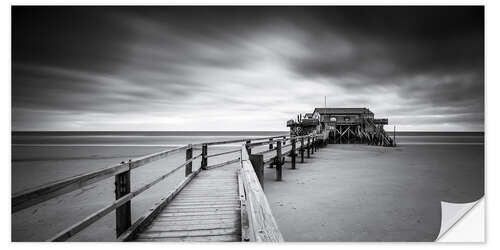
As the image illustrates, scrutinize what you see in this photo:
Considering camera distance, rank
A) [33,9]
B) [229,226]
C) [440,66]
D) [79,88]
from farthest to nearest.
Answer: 1. [79,88]
2. [440,66]
3. [33,9]
4. [229,226]

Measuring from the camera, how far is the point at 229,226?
301 centimetres

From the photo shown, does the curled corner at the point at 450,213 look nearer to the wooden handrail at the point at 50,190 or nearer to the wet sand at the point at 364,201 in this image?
the wet sand at the point at 364,201

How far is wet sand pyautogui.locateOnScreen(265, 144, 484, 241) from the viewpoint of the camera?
4484 millimetres

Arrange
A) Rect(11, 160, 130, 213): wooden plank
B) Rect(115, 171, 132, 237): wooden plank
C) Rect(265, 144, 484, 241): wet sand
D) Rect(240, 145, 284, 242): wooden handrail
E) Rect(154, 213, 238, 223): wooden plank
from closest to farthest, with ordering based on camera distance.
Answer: Rect(240, 145, 284, 242): wooden handrail
Rect(11, 160, 130, 213): wooden plank
Rect(115, 171, 132, 237): wooden plank
Rect(154, 213, 238, 223): wooden plank
Rect(265, 144, 484, 241): wet sand

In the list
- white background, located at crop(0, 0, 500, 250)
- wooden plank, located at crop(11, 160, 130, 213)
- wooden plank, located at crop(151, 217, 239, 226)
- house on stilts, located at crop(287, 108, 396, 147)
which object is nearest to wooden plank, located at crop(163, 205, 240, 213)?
wooden plank, located at crop(151, 217, 239, 226)

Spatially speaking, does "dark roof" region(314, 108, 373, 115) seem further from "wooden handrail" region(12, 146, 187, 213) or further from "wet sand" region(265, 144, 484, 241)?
"wooden handrail" region(12, 146, 187, 213)

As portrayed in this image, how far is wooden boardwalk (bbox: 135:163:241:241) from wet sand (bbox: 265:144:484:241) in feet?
4.91

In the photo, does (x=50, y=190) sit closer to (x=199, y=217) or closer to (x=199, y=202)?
(x=199, y=217)

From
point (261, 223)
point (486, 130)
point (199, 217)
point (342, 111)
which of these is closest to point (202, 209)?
point (199, 217)

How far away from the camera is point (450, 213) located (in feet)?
17.7

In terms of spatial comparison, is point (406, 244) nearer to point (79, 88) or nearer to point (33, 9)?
point (33, 9)

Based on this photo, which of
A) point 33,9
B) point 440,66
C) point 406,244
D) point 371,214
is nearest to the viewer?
point 406,244
